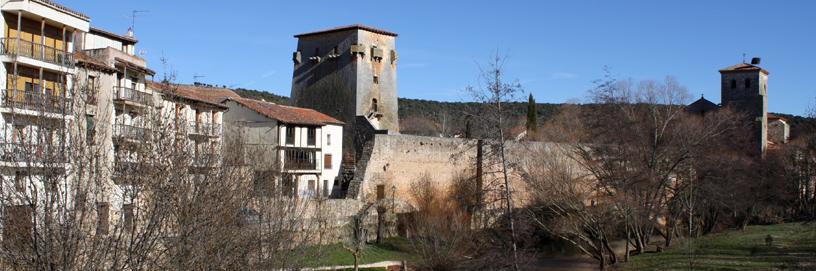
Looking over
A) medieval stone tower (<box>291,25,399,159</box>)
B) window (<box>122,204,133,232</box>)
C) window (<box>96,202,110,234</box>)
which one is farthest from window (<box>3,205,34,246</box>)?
medieval stone tower (<box>291,25,399,159</box>)

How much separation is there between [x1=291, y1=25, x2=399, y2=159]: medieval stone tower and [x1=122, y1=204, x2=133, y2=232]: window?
33062 millimetres

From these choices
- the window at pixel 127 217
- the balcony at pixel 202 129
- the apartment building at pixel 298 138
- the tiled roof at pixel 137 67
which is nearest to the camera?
the window at pixel 127 217

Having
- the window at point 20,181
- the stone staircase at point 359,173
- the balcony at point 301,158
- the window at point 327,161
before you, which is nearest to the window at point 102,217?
the window at point 20,181

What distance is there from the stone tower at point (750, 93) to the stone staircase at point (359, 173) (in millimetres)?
28234

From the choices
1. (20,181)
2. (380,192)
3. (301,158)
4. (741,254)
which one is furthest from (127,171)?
(380,192)

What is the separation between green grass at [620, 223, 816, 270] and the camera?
2647 cm

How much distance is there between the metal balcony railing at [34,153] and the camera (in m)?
9.07

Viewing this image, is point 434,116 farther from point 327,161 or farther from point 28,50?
point 28,50

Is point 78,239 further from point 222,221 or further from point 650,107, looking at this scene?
point 650,107

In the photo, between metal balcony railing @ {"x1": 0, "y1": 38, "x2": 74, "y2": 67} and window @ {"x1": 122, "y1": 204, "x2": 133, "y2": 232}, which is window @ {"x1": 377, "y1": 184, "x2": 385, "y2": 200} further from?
window @ {"x1": 122, "y1": 204, "x2": 133, "y2": 232}

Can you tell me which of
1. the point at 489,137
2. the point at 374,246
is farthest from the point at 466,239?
the point at 489,137

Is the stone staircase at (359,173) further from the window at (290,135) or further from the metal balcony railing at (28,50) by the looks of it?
the metal balcony railing at (28,50)

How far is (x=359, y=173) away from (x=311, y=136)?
3.34m

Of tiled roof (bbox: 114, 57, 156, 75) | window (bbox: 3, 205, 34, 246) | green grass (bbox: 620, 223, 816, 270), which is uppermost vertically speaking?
tiled roof (bbox: 114, 57, 156, 75)
